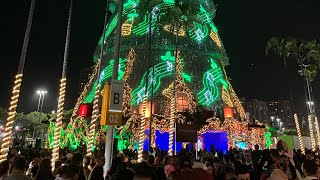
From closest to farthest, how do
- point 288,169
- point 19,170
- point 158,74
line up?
point 19,170 → point 288,169 → point 158,74

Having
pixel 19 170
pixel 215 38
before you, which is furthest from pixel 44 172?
pixel 215 38

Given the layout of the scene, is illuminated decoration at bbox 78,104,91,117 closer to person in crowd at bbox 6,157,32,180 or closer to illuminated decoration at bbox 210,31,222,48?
person in crowd at bbox 6,157,32,180

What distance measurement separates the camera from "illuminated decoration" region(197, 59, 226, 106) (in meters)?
46.7

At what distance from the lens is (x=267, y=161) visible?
29.5ft

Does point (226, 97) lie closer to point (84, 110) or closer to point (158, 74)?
point (158, 74)

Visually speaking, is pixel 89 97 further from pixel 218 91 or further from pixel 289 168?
pixel 289 168

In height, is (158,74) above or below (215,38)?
below

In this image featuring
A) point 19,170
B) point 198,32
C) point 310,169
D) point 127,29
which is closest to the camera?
point 19,170

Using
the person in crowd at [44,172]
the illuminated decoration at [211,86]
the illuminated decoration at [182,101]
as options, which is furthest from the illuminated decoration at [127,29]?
the person in crowd at [44,172]

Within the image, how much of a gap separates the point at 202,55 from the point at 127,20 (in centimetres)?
1565

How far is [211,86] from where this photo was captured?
161ft

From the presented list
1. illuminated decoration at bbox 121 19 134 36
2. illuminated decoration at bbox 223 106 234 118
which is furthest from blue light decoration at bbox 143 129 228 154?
illuminated decoration at bbox 121 19 134 36

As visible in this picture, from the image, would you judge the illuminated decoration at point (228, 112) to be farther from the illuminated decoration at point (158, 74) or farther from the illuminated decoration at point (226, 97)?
the illuminated decoration at point (158, 74)

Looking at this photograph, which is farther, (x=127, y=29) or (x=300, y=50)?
(x=127, y=29)
